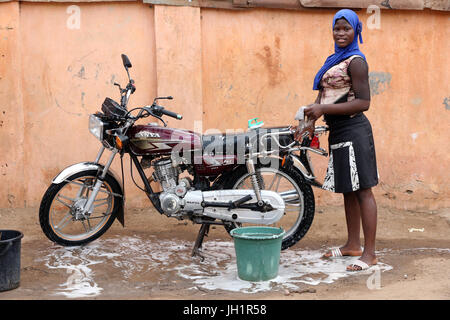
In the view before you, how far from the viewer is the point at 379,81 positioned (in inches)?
252

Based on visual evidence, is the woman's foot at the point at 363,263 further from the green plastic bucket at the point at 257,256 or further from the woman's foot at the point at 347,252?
the green plastic bucket at the point at 257,256

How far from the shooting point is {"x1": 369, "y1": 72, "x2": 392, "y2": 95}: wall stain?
20.9 ft

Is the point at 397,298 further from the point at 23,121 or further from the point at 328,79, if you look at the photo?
the point at 23,121

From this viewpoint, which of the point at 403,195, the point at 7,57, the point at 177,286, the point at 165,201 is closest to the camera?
the point at 177,286

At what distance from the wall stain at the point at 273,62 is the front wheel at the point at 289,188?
1.84m

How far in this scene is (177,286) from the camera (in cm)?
415

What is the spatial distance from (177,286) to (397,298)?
1519 millimetres

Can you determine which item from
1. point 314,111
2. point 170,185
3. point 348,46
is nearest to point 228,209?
point 170,185

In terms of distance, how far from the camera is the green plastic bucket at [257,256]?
4.12m

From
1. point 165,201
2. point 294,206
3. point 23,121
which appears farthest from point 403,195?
point 23,121

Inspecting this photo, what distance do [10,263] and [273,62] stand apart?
3.56 m

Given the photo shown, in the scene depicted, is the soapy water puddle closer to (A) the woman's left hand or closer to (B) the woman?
(B) the woman

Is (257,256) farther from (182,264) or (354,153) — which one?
(354,153)


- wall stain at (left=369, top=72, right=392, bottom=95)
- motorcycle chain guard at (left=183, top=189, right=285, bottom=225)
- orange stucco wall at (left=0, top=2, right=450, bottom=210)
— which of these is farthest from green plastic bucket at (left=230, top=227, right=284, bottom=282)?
wall stain at (left=369, top=72, right=392, bottom=95)
